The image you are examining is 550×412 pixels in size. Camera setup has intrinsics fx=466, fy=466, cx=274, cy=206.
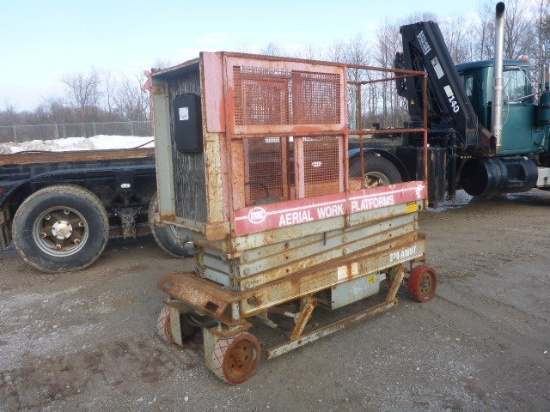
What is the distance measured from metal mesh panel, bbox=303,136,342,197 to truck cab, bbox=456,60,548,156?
5672 millimetres

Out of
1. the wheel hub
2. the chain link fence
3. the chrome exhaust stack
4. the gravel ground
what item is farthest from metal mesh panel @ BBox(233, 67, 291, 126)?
the chain link fence

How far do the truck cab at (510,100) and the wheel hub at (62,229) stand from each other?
7097 mm

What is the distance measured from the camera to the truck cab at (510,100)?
27.5 feet

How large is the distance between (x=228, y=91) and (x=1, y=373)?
283 cm

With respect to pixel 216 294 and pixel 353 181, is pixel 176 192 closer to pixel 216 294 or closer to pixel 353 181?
pixel 216 294

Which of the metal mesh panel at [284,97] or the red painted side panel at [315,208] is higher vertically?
the metal mesh panel at [284,97]

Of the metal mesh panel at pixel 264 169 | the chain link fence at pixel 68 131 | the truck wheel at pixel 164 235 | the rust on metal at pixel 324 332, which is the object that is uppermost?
the chain link fence at pixel 68 131

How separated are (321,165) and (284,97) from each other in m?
0.65

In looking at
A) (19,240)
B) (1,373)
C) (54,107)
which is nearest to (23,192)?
(19,240)

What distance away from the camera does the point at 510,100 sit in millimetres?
8539

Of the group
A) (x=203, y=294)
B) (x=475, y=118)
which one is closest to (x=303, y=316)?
(x=203, y=294)

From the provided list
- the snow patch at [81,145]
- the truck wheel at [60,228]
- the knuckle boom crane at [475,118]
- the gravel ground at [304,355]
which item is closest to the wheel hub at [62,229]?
the truck wheel at [60,228]

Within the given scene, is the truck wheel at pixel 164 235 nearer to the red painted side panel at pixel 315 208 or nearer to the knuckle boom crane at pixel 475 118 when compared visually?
the red painted side panel at pixel 315 208

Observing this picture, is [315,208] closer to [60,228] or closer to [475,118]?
[60,228]
